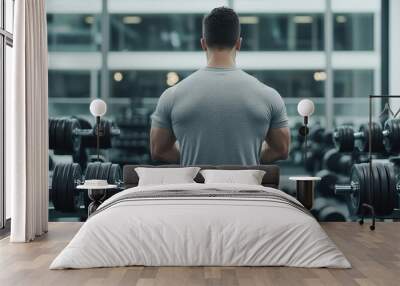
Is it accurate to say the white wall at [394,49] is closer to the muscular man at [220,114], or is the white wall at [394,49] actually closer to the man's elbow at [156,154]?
the muscular man at [220,114]

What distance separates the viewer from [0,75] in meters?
6.54

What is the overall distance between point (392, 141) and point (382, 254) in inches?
88.0

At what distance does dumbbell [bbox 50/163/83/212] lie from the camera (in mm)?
7129

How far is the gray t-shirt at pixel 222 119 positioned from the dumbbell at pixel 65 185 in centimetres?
121

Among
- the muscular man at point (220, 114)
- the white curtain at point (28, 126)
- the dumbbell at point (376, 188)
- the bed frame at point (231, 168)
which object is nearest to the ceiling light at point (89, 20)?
the white curtain at point (28, 126)

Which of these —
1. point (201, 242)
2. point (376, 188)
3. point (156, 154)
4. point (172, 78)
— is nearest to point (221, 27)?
point (172, 78)

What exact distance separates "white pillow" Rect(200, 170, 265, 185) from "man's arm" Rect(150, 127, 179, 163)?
701 mm

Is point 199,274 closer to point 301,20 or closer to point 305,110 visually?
point 305,110

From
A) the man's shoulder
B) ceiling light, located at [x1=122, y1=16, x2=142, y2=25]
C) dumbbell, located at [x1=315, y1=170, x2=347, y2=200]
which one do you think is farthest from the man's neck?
dumbbell, located at [x1=315, y1=170, x2=347, y2=200]

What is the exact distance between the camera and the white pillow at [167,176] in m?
6.23

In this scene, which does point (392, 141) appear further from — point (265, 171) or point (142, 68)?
point (142, 68)

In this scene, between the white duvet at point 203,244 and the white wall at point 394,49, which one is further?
the white wall at point 394,49

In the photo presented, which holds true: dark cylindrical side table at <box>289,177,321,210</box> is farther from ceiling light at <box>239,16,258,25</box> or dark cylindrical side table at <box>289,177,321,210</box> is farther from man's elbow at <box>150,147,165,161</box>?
ceiling light at <box>239,16,258,25</box>

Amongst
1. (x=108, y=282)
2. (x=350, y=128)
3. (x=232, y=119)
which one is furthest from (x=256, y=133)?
(x=108, y=282)
